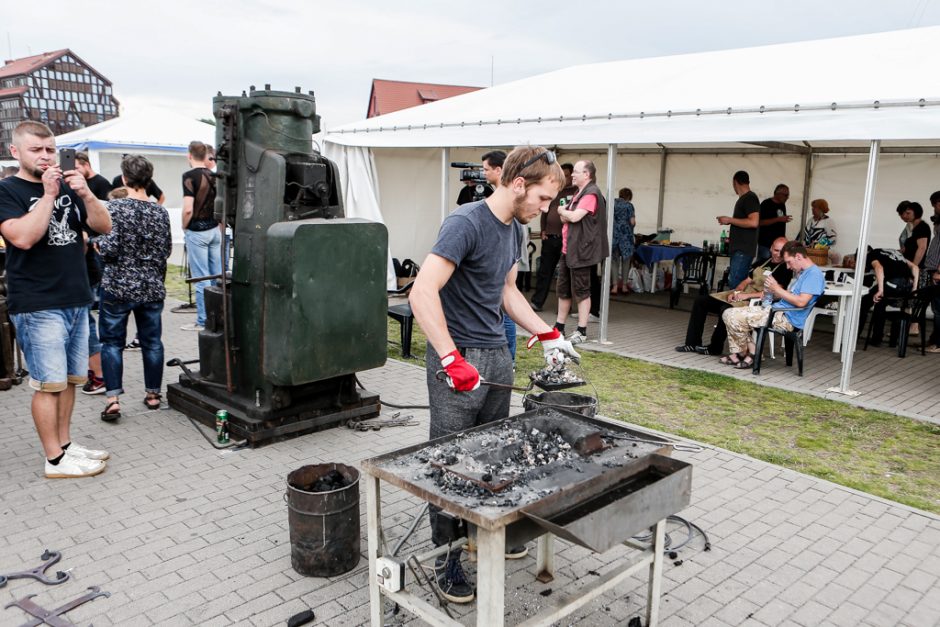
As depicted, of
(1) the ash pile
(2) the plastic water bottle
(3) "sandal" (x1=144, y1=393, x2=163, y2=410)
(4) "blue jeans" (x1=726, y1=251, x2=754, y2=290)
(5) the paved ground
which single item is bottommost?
(5) the paved ground

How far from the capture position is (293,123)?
487 centimetres

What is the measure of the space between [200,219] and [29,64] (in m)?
38.5

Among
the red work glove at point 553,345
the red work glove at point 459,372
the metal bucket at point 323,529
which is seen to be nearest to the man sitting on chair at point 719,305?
the red work glove at point 553,345

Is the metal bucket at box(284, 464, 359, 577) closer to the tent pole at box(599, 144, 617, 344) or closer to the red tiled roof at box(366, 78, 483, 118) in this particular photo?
the tent pole at box(599, 144, 617, 344)

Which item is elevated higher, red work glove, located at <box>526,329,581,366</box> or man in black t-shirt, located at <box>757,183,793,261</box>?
man in black t-shirt, located at <box>757,183,793,261</box>

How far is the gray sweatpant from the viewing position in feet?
10.1

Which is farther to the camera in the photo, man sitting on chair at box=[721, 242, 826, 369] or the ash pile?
man sitting on chair at box=[721, 242, 826, 369]

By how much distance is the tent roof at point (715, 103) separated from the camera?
20.0ft

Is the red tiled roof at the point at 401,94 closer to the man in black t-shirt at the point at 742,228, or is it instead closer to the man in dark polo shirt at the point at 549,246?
the man in dark polo shirt at the point at 549,246

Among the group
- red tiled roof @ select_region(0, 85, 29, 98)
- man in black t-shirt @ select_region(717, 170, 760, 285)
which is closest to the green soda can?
man in black t-shirt @ select_region(717, 170, 760, 285)

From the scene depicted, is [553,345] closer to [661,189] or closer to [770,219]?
[770,219]

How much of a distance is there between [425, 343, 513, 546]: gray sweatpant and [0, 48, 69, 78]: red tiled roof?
41236 millimetres

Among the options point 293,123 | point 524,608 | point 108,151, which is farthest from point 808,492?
point 108,151

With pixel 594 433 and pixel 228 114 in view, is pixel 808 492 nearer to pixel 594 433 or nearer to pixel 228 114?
pixel 594 433
